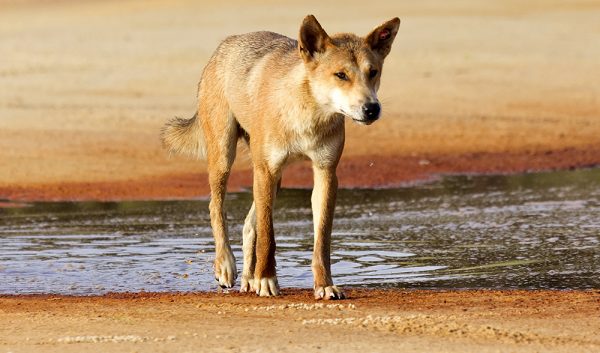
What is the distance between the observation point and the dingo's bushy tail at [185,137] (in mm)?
10125

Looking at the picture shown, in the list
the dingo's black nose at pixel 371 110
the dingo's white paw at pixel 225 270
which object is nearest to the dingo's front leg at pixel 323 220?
the dingo's black nose at pixel 371 110

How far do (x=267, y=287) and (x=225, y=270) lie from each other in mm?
775

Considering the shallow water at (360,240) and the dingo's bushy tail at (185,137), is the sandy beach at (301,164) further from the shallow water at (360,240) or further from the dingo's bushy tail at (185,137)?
the dingo's bushy tail at (185,137)

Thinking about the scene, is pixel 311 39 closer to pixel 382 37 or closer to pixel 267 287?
pixel 382 37

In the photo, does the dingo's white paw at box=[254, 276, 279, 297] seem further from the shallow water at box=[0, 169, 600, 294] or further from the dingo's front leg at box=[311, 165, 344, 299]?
the shallow water at box=[0, 169, 600, 294]

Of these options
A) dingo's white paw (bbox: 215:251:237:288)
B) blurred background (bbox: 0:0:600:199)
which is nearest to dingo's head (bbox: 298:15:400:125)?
dingo's white paw (bbox: 215:251:237:288)

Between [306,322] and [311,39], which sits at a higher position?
[311,39]

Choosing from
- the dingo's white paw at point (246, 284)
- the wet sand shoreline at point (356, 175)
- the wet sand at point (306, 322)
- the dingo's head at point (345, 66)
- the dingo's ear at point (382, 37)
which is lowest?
the wet sand at point (306, 322)

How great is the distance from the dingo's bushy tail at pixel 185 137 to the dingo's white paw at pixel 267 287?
1846 mm

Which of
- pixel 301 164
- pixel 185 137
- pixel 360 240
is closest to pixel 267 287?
pixel 185 137

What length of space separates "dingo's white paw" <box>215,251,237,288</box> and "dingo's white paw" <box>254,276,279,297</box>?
0.65 metres

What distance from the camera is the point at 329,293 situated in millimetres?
8125

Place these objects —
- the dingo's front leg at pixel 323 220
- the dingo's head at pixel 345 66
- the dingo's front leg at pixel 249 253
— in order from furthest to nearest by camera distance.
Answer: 1. the dingo's front leg at pixel 249 253
2. the dingo's front leg at pixel 323 220
3. the dingo's head at pixel 345 66

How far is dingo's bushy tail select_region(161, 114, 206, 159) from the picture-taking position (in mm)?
10125
